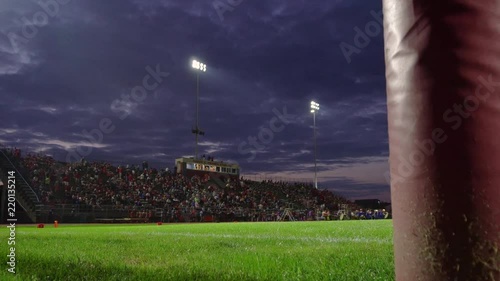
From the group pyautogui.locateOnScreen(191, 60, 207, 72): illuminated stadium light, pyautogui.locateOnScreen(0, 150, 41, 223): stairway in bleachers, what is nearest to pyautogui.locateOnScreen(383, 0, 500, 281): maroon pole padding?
pyautogui.locateOnScreen(0, 150, 41, 223): stairway in bleachers

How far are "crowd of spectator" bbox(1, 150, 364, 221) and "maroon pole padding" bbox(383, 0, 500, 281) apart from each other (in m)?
25.6

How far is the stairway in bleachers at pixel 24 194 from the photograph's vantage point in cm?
2356

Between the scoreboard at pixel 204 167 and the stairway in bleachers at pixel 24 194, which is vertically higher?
the scoreboard at pixel 204 167

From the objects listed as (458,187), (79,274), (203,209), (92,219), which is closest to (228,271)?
(79,274)

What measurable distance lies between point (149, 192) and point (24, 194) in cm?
996

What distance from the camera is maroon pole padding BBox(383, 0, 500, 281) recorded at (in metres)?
1.03

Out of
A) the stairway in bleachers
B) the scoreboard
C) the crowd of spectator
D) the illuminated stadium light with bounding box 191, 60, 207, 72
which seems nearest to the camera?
the stairway in bleachers

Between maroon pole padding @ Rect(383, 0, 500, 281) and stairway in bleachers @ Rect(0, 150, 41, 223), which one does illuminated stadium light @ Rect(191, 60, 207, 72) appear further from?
maroon pole padding @ Rect(383, 0, 500, 281)

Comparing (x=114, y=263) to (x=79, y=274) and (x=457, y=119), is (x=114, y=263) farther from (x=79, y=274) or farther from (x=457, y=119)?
(x=457, y=119)

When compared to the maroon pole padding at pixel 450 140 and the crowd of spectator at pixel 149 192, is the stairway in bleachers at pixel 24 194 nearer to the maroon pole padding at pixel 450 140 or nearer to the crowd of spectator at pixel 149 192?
the crowd of spectator at pixel 149 192

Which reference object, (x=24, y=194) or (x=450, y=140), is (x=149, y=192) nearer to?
(x=24, y=194)

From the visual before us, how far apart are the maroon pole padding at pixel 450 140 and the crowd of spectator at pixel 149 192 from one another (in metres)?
25.6

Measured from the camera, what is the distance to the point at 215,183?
45344 millimetres

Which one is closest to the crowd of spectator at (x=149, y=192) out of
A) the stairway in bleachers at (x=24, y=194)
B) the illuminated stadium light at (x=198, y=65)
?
the stairway in bleachers at (x=24, y=194)
